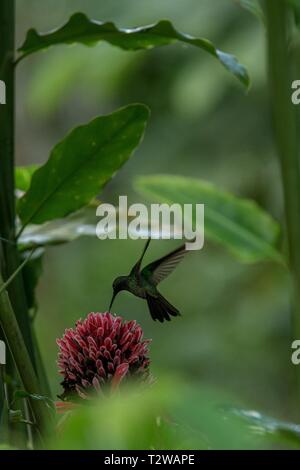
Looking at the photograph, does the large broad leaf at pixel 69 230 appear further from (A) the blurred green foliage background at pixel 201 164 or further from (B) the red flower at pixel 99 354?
(A) the blurred green foliage background at pixel 201 164

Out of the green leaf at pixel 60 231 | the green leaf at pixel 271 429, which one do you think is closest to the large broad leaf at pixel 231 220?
the green leaf at pixel 60 231

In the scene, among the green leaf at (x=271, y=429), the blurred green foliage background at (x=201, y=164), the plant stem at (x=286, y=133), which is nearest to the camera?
the green leaf at (x=271, y=429)

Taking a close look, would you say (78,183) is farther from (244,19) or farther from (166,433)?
(244,19)

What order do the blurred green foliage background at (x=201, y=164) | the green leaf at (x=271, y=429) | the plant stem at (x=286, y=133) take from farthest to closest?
the blurred green foliage background at (x=201, y=164)
the plant stem at (x=286, y=133)
the green leaf at (x=271, y=429)

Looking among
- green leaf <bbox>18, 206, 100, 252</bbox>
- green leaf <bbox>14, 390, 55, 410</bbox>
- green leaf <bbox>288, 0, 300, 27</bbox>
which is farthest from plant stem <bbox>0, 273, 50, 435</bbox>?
green leaf <bbox>288, 0, 300, 27</bbox>

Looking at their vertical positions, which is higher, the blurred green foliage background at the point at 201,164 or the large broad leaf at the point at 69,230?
the blurred green foliage background at the point at 201,164

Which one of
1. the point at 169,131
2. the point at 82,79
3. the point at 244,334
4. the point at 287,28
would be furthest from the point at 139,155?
the point at 287,28
